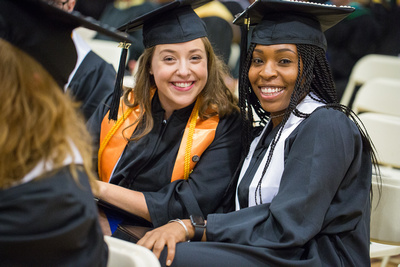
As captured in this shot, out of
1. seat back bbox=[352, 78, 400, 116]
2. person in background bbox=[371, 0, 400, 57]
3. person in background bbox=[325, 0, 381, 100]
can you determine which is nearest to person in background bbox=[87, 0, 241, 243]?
seat back bbox=[352, 78, 400, 116]

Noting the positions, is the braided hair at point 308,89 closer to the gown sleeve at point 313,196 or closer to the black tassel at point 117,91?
the gown sleeve at point 313,196

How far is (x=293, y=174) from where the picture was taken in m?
1.67

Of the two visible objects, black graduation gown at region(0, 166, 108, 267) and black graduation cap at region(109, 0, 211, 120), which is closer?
black graduation gown at region(0, 166, 108, 267)

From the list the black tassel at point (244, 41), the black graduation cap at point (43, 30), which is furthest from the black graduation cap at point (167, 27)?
the black graduation cap at point (43, 30)

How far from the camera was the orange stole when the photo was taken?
2.05 meters

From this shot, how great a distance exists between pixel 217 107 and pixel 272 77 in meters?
0.31

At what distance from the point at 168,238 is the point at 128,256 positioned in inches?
16.1

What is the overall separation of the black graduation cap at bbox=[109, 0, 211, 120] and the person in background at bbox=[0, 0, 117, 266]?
3.09 ft

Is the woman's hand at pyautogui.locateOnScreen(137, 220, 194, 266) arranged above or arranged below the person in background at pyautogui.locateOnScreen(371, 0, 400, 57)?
below

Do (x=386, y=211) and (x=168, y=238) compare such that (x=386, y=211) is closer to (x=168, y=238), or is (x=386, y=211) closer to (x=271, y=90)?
(x=271, y=90)

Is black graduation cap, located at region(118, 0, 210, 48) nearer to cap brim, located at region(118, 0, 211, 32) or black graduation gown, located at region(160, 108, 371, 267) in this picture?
cap brim, located at region(118, 0, 211, 32)

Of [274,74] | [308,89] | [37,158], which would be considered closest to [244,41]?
[274,74]

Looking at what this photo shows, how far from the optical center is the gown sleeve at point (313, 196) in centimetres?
162

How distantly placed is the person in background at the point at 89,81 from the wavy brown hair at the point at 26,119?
1.64 metres
